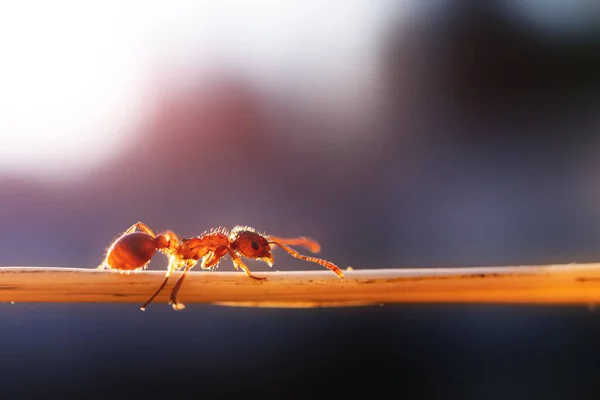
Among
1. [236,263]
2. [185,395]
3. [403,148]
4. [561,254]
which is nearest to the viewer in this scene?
[236,263]

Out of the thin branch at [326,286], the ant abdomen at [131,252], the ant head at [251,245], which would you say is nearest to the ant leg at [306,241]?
the ant head at [251,245]

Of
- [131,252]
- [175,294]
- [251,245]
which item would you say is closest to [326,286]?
[175,294]

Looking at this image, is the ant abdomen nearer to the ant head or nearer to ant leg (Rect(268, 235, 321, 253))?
the ant head

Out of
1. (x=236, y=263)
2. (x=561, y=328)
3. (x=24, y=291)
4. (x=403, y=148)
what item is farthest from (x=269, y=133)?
(x=24, y=291)

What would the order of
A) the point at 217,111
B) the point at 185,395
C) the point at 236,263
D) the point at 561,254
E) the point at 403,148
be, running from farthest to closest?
1. the point at 217,111
2. the point at 403,148
3. the point at 561,254
4. the point at 185,395
5. the point at 236,263

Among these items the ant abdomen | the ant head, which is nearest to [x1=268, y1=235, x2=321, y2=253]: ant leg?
the ant head

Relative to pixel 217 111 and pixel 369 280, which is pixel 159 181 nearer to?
pixel 217 111
